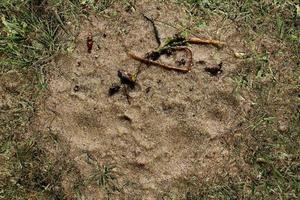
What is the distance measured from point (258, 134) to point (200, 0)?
1078 millimetres

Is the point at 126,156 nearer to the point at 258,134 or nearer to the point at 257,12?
the point at 258,134

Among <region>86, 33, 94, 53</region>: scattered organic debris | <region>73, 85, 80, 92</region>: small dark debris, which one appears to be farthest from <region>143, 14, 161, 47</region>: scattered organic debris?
<region>73, 85, 80, 92</region>: small dark debris

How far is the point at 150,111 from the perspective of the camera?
3193 millimetres

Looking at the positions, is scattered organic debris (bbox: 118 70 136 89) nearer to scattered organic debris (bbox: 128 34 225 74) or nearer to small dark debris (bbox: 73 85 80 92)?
scattered organic debris (bbox: 128 34 225 74)

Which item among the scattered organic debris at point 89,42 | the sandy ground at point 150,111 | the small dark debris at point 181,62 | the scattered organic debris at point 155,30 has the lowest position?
the sandy ground at point 150,111

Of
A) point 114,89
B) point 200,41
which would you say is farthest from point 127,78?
point 200,41

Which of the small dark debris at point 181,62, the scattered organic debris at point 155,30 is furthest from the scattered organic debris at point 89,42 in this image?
the small dark debris at point 181,62

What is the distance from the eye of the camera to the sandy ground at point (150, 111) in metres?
3.18

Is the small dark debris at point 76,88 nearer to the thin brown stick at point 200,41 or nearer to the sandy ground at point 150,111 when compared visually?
the sandy ground at point 150,111

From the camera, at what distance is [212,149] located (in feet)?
10.5

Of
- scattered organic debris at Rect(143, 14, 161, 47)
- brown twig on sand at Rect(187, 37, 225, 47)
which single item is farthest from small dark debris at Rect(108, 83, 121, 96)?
brown twig on sand at Rect(187, 37, 225, 47)

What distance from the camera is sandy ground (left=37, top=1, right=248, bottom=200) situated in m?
3.18

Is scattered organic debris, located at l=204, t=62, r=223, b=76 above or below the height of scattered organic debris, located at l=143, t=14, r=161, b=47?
below

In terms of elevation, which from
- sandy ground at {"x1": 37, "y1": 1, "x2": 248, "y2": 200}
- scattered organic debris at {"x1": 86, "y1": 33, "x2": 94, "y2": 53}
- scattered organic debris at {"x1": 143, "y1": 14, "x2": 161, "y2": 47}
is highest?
scattered organic debris at {"x1": 143, "y1": 14, "x2": 161, "y2": 47}
